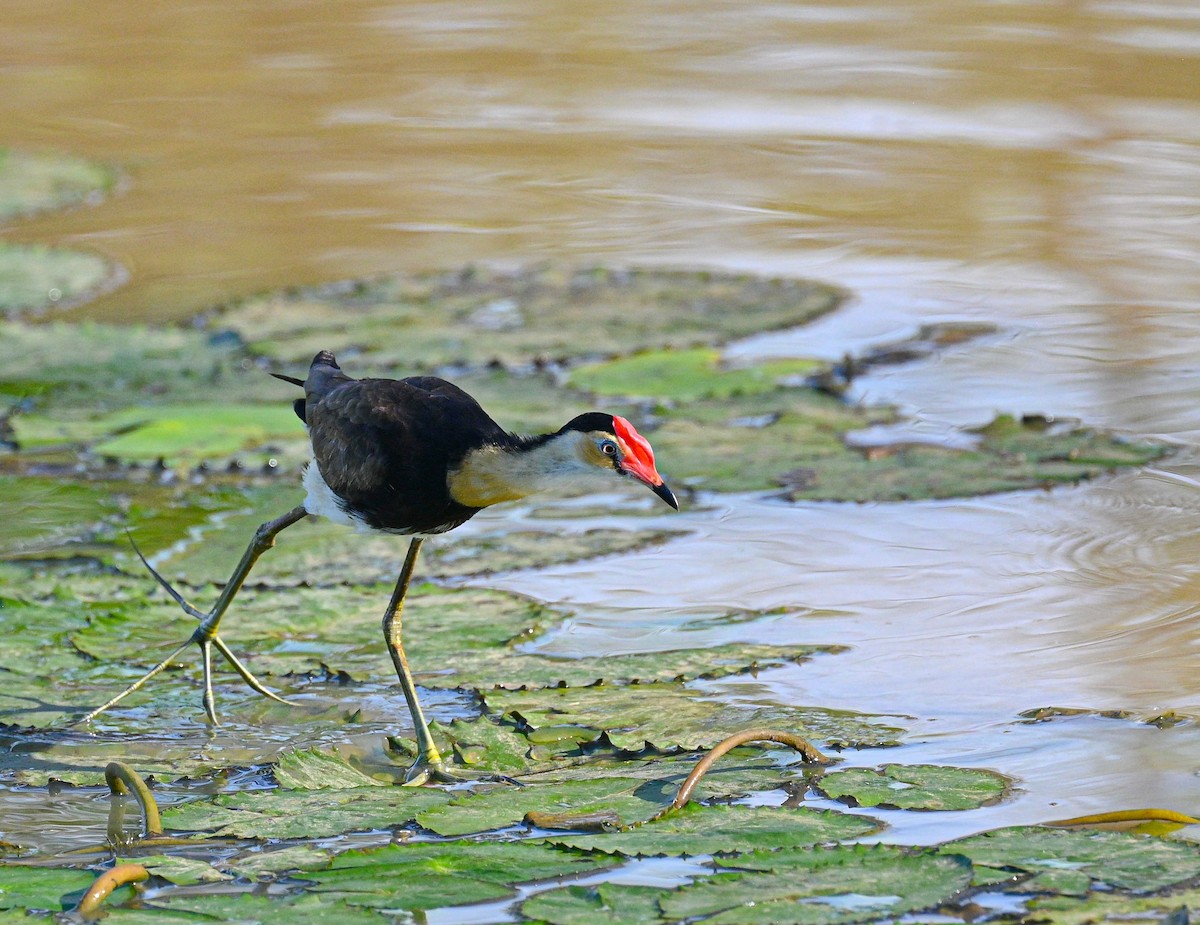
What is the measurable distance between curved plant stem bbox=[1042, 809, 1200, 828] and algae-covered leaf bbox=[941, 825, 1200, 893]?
0.13 metres

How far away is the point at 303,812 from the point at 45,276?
5.49m

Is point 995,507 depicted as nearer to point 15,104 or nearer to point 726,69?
point 726,69

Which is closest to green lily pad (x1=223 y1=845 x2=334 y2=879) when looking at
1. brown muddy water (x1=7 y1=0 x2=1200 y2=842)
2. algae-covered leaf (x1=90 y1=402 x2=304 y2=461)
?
brown muddy water (x1=7 y1=0 x2=1200 y2=842)

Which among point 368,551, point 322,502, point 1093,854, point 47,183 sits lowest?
point 368,551

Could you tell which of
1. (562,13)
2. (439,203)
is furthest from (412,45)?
(439,203)

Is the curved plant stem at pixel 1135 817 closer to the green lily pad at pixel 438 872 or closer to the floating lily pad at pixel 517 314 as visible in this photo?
the green lily pad at pixel 438 872

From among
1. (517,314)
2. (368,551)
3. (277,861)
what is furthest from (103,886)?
(517,314)

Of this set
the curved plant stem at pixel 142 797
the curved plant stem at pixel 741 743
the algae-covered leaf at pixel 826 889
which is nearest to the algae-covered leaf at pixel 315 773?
the curved plant stem at pixel 142 797

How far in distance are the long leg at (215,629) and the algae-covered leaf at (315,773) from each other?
25.3 inches

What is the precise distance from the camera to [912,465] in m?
Result: 5.95

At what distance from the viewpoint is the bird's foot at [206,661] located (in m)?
4.44

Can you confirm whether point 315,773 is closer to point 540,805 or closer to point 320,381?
point 540,805

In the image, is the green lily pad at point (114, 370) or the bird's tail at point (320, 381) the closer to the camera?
the bird's tail at point (320, 381)

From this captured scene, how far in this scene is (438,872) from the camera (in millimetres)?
3195
